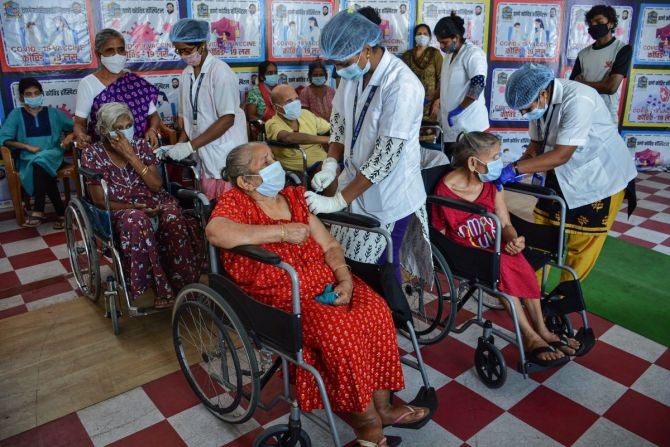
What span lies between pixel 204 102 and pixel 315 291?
1.53 meters

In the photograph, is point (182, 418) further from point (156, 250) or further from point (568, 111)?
point (568, 111)

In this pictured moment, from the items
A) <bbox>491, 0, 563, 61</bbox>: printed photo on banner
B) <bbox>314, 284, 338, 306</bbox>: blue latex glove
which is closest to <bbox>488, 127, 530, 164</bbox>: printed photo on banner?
<bbox>491, 0, 563, 61</bbox>: printed photo on banner

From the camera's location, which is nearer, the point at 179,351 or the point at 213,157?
the point at 179,351

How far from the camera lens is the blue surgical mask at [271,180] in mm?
1955

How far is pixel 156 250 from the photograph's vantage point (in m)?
2.59

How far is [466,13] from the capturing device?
5.38 meters

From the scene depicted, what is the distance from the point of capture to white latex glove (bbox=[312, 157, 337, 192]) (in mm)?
2162

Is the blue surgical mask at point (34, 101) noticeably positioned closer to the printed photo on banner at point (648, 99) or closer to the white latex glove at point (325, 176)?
the white latex glove at point (325, 176)

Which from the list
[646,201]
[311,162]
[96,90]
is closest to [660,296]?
[646,201]

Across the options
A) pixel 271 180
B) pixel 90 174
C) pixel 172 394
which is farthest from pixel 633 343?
pixel 90 174

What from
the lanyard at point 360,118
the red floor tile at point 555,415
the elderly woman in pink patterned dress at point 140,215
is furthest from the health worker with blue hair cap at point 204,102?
the red floor tile at point 555,415

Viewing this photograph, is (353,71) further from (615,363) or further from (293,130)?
(293,130)

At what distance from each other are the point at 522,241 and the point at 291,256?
988 mm

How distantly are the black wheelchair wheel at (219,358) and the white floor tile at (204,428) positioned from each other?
4 cm
